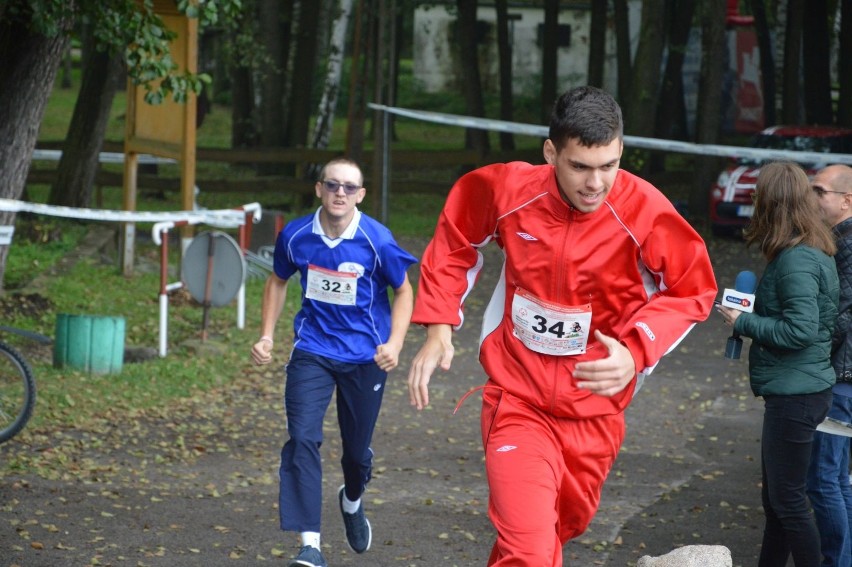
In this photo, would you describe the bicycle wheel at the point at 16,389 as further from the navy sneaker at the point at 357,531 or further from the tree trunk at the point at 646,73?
the tree trunk at the point at 646,73

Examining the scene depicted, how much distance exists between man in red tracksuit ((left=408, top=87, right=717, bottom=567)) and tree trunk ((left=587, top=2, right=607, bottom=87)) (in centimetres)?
2386

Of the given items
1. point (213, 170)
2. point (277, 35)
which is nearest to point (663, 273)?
point (277, 35)

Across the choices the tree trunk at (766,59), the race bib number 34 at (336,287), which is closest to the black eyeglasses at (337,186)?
the race bib number 34 at (336,287)

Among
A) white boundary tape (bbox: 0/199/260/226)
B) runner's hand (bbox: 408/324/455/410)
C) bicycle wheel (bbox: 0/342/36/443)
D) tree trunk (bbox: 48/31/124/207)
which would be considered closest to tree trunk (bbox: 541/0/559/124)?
tree trunk (bbox: 48/31/124/207)

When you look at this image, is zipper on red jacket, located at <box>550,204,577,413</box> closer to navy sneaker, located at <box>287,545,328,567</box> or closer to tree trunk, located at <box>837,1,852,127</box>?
navy sneaker, located at <box>287,545,328,567</box>

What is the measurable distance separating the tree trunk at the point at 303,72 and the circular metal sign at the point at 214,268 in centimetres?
1628

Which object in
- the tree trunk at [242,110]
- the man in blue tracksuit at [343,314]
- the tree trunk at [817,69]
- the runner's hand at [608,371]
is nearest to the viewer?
the runner's hand at [608,371]

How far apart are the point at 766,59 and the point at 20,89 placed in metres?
22.8

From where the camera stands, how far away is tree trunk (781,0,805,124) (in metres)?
25.3

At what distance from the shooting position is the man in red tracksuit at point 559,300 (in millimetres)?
4004

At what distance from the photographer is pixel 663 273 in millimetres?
4172

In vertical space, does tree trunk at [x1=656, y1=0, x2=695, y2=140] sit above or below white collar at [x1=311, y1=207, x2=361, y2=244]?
above

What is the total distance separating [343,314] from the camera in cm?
614

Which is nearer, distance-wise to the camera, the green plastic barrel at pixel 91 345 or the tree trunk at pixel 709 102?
the green plastic barrel at pixel 91 345
